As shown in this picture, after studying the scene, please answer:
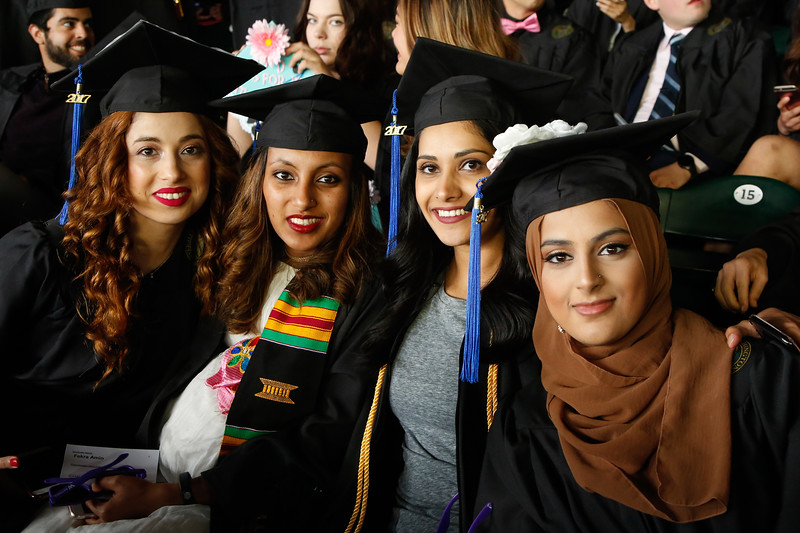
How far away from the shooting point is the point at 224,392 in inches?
82.8

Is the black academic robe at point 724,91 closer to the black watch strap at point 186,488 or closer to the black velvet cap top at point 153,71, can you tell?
the black velvet cap top at point 153,71

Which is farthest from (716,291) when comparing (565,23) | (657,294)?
(565,23)

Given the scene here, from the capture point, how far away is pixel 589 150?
5.05 ft

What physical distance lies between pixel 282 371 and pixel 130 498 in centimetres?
55

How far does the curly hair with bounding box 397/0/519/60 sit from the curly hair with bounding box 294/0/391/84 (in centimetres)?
69

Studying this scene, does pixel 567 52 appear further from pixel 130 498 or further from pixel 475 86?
pixel 130 498

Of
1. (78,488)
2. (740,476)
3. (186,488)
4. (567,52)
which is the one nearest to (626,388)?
(740,476)

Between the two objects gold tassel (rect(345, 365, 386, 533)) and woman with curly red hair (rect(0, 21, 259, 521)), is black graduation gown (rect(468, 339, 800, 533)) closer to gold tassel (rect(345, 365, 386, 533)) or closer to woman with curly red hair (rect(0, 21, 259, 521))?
gold tassel (rect(345, 365, 386, 533))

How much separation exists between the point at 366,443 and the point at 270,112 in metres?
1.15

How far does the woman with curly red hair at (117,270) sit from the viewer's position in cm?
210

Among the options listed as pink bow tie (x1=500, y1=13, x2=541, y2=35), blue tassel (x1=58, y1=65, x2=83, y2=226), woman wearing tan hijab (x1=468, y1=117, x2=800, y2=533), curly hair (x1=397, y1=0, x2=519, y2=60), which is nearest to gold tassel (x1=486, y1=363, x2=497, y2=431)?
woman wearing tan hijab (x1=468, y1=117, x2=800, y2=533)

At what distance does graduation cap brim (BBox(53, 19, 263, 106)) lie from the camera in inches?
84.4

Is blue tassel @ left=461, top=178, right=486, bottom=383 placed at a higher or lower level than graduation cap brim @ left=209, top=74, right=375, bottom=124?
lower

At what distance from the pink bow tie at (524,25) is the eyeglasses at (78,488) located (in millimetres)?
3047
